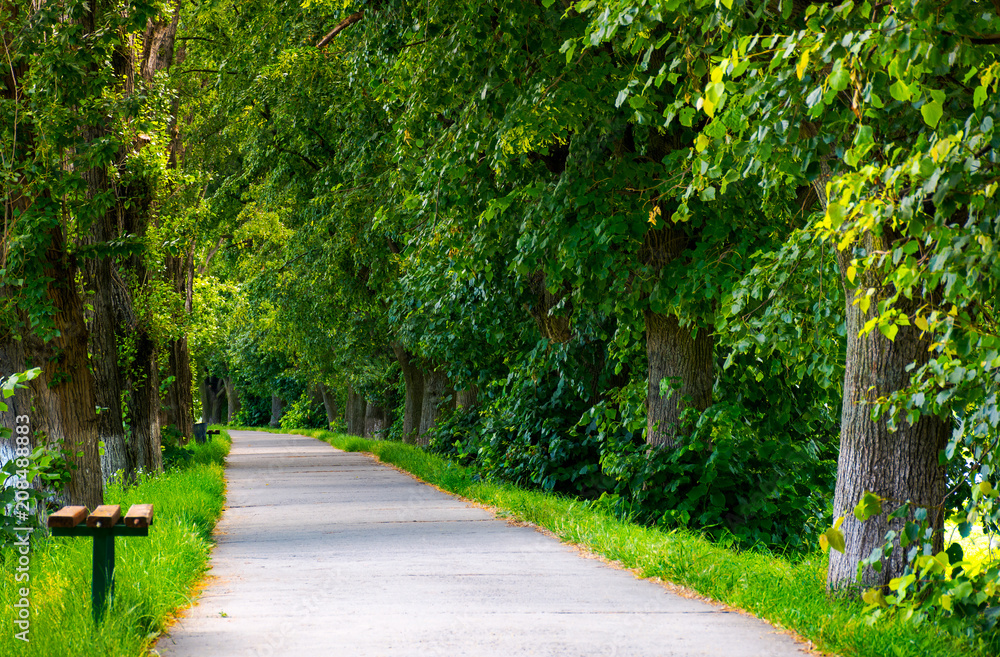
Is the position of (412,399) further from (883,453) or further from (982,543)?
(982,543)

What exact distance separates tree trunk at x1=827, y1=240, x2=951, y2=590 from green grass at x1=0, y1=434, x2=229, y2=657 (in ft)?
14.1

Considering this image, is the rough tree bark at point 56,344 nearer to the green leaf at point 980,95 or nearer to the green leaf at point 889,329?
the green leaf at point 889,329

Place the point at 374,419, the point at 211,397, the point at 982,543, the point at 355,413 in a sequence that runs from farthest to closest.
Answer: the point at 211,397 < the point at 355,413 < the point at 374,419 < the point at 982,543

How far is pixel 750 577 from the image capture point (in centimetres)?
717

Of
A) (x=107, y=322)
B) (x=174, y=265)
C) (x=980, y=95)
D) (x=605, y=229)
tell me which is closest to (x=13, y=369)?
(x=107, y=322)

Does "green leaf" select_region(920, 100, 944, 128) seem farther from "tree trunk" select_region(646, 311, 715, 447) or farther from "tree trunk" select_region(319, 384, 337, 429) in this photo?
"tree trunk" select_region(319, 384, 337, 429)

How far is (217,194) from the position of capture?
21.0m

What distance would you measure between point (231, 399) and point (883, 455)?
68622 millimetres

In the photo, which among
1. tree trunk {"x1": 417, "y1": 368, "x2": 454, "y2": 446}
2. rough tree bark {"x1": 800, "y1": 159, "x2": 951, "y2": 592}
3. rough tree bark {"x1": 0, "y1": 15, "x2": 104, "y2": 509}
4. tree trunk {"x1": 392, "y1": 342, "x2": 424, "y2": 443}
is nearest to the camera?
rough tree bark {"x1": 800, "y1": 159, "x2": 951, "y2": 592}

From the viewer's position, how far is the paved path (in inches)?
228

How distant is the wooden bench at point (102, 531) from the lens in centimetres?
562

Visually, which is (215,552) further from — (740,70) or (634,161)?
(740,70)

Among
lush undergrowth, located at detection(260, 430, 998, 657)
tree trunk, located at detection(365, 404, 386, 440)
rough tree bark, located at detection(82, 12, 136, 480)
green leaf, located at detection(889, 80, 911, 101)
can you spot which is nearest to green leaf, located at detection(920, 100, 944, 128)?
green leaf, located at detection(889, 80, 911, 101)

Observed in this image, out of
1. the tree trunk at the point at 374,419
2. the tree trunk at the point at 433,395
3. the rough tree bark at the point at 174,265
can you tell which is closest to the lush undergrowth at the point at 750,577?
the rough tree bark at the point at 174,265
